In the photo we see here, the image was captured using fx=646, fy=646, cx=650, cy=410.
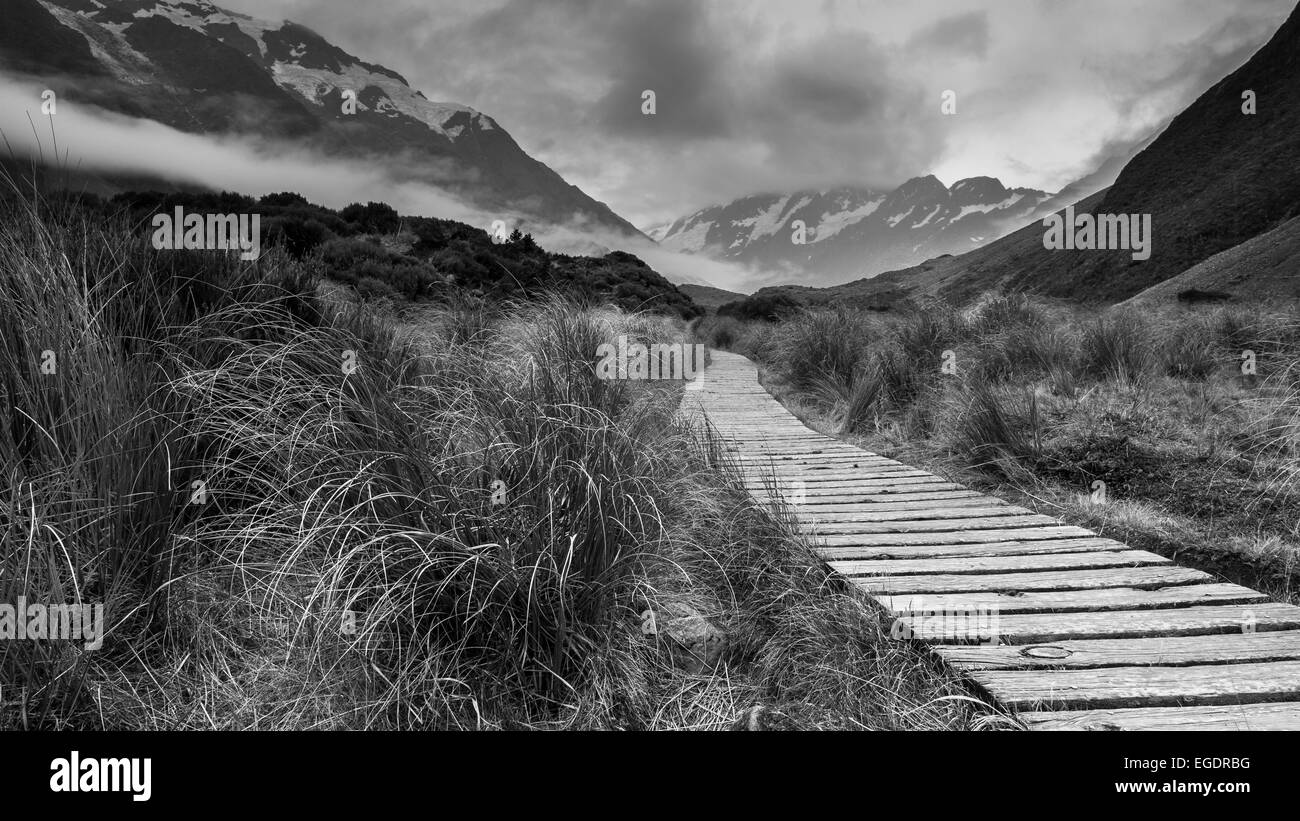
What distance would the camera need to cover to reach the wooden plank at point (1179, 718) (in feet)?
5.30

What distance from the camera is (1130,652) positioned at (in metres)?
1.97

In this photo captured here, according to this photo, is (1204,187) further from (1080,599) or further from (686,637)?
(686,637)

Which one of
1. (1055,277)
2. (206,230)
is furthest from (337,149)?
(206,230)

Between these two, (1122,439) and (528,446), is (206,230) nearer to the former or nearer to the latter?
(528,446)

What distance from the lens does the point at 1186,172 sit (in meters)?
40.8

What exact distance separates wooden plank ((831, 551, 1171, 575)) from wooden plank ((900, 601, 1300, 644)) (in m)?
0.41

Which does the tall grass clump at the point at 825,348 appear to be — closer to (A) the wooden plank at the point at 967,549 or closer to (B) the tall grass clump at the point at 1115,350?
(B) the tall grass clump at the point at 1115,350

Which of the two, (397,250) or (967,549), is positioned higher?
(397,250)

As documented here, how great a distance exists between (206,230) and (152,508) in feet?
9.83

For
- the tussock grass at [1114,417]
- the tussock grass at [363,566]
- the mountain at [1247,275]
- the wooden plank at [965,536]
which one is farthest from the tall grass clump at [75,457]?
the mountain at [1247,275]

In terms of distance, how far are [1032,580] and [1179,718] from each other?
0.89m

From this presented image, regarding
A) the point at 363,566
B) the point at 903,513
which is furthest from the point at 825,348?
the point at 363,566

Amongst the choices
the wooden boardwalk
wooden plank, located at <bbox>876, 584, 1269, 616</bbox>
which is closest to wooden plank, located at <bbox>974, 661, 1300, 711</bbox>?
the wooden boardwalk

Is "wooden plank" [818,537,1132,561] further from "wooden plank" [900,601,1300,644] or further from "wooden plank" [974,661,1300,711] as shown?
"wooden plank" [974,661,1300,711]
